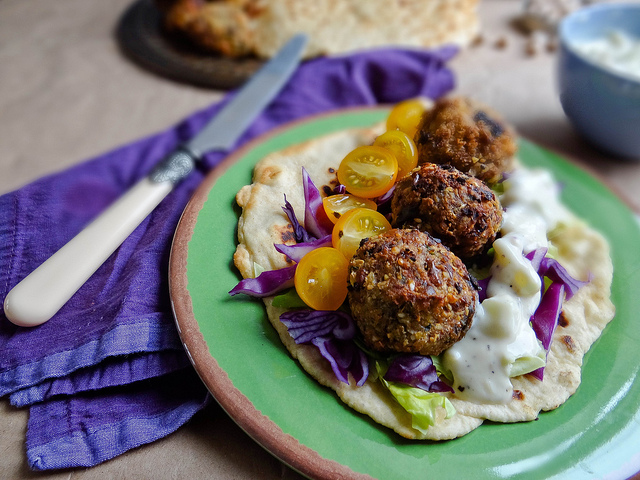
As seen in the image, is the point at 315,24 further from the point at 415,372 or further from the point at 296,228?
the point at 415,372

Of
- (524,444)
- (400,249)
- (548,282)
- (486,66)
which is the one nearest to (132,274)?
(400,249)

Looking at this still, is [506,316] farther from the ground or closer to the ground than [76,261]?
closer to the ground

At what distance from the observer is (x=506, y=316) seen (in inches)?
96.7

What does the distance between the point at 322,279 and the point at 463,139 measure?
1.16m

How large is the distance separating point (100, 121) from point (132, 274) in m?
2.28

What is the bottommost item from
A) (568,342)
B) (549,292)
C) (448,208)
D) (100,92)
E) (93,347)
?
(568,342)

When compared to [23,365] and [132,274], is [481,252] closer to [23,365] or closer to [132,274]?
[132,274]

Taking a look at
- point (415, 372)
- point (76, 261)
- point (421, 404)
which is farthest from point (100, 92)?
point (421, 404)

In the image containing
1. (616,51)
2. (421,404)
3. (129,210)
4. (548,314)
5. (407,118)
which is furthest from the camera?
(616,51)

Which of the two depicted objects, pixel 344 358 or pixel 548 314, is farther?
pixel 548 314

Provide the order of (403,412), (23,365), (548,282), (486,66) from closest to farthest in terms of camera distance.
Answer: (403,412), (23,365), (548,282), (486,66)

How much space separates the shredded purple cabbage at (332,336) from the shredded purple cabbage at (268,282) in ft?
0.53

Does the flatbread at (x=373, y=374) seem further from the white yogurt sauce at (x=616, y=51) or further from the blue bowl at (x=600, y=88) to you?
the white yogurt sauce at (x=616, y=51)

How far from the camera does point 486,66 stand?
217 inches
